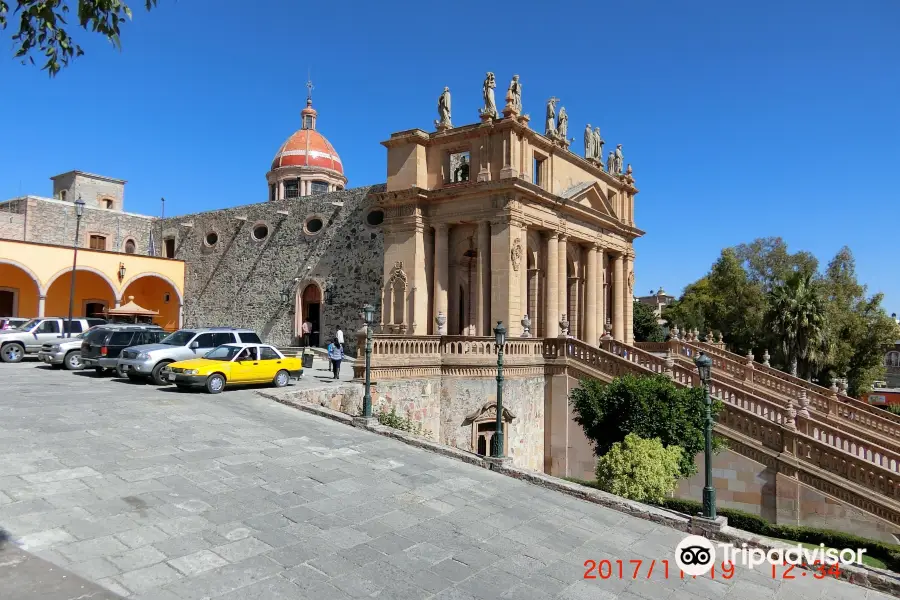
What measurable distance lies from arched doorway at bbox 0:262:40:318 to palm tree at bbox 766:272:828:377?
4108 centimetres

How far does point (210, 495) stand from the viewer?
873 cm

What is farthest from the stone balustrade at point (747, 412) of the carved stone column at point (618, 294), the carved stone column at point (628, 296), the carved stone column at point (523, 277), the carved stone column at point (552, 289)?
the carved stone column at point (628, 296)

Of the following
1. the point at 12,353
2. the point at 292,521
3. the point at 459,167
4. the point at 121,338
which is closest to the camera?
the point at 292,521

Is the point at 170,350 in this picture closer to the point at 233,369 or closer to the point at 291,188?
the point at 233,369

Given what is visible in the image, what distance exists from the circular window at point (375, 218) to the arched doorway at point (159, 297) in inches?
640

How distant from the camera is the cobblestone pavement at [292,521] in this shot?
6684 mm

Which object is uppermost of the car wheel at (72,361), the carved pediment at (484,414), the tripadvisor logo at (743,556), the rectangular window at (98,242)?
the rectangular window at (98,242)

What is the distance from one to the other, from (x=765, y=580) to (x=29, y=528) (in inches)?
376

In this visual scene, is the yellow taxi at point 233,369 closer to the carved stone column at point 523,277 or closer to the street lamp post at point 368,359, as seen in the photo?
the street lamp post at point 368,359

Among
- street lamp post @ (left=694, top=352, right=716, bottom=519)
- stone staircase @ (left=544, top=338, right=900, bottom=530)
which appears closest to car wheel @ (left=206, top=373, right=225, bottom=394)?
stone staircase @ (left=544, top=338, right=900, bottom=530)

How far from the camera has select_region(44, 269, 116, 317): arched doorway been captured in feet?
116

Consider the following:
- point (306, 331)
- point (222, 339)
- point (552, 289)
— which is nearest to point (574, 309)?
point (552, 289)

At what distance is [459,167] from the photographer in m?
31.1
